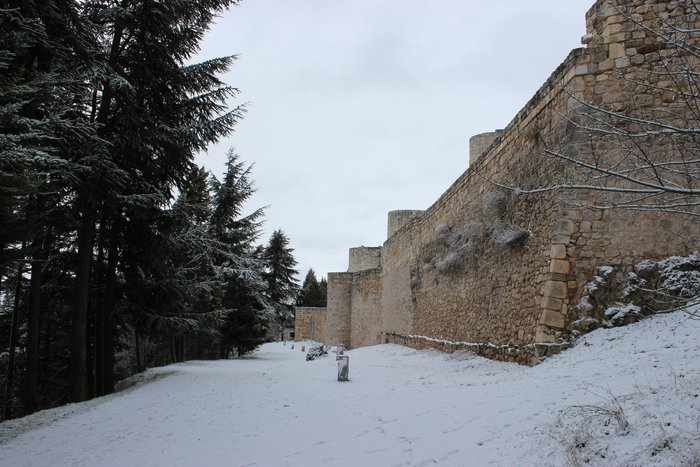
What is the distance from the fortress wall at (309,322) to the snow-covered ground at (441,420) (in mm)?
32093

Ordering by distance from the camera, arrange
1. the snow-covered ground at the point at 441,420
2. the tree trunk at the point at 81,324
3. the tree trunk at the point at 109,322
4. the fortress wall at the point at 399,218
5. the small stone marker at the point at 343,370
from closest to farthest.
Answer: the snow-covered ground at the point at 441,420 < the small stone marker at the point at 343,370 < the tree trunk at the point at 81,324 < the tree trunk at the point at 109,322 < the fortress wall at the point at 399,218

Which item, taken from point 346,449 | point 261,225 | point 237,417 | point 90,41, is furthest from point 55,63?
point 261,225

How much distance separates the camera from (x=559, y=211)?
7480mm

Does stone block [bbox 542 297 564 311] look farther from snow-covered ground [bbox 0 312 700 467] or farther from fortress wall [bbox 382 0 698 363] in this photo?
snow-covered ground [bbox 0 312 700 467]

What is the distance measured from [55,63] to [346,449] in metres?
8.30

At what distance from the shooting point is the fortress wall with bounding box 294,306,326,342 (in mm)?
40812

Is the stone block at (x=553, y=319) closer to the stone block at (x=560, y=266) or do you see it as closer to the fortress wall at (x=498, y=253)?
the fortress wall at (x=498, y=253)

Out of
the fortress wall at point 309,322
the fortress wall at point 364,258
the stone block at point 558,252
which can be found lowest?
the fortress wall at point 309,322

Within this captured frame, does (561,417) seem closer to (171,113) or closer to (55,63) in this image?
(55,63)

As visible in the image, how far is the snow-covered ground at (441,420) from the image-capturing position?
12.2ft

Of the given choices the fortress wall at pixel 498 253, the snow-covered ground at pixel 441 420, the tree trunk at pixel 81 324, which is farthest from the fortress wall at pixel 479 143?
the tree trunk at pixel 81 324

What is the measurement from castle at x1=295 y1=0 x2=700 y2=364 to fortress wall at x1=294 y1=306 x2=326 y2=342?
2863 cm

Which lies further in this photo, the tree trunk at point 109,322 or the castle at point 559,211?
the tree trunk at point 109,322

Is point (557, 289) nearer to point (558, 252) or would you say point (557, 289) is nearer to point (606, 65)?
point (558, 252)
